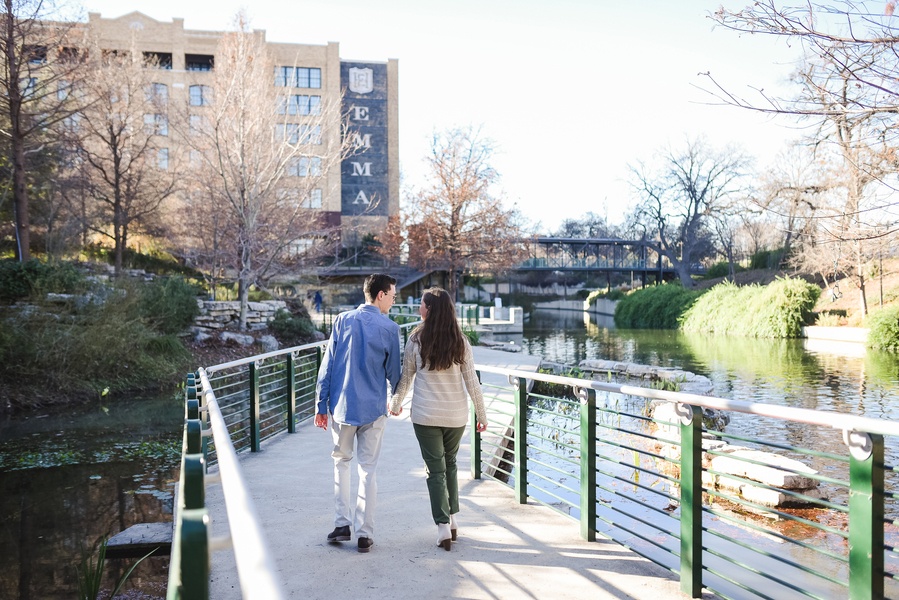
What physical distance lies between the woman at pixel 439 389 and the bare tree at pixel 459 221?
26665 mm

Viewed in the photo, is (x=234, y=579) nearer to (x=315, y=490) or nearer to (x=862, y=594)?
(x=315, y=490)

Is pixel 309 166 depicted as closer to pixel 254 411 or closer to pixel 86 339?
pixel 86 339

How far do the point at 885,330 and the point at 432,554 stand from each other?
86.7 ft

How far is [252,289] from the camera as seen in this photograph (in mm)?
31156

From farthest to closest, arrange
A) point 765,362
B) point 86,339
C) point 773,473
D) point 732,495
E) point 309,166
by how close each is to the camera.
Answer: point 765,362 < point 309,166 < point 86,339 < point 773,473 < point 732,495

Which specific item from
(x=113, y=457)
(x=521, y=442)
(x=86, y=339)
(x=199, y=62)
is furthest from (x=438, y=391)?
(x=199, y=62)

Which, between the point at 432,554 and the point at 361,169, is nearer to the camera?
the point at 432,554

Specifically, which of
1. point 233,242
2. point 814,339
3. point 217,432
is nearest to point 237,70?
point 233,242

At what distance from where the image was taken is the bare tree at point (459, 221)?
31.8m

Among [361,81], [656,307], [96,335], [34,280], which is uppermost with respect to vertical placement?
[361,81]

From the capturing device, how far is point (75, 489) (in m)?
9.02

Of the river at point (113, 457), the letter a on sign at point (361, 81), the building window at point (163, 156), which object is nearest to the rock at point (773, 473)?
the river at point (113, 457)

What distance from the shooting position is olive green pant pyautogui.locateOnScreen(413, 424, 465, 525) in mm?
4923

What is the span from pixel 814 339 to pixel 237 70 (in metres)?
26.2
